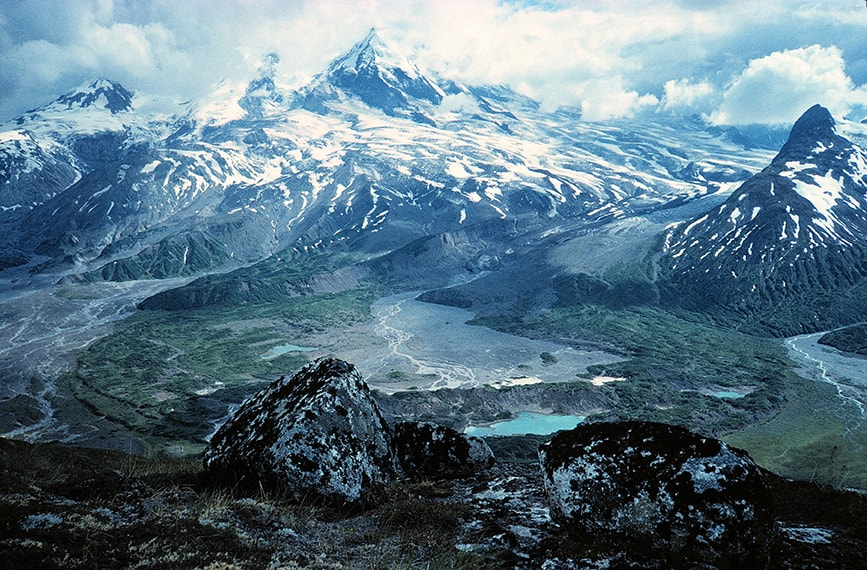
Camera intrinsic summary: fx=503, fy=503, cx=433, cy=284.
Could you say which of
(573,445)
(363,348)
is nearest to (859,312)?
(363,348)

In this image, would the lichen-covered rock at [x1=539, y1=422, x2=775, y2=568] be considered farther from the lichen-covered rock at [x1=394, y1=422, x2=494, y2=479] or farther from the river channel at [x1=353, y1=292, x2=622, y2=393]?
the river channel at [x1=353, y1=292, x2=622, y2=393]

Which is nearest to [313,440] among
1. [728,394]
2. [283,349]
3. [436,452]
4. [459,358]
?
[436,452]

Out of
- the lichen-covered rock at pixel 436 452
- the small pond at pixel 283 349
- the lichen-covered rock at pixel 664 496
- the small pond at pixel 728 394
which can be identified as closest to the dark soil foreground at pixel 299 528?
the lichen-covered rock at pixel 664 496

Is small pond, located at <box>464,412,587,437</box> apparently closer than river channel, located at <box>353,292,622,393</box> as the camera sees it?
Yes

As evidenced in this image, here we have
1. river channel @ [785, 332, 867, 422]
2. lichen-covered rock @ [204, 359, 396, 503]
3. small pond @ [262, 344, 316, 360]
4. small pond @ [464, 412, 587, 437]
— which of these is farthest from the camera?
small pond @ [262, 344, 316, 360]

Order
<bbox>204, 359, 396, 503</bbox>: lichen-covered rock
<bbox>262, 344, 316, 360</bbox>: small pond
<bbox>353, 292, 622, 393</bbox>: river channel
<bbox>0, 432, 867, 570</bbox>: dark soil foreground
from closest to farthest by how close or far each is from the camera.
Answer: <bbox>0, 432, 867, 570</bbox>: dark soil foreground
<bbox>204, 359, 396, 503</bbox>: lichen-covered rock
<bbox>353, 292, 622, 393</bbox>: river channel
<bbox>262, 344, 316, 360</bbox>: small pond

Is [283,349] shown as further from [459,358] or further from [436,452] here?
[436,452]

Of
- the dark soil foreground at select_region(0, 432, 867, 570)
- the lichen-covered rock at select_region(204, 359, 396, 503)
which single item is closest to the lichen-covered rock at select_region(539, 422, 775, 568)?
the dark soil foreground at select_region(0, 432, 867, 570)
